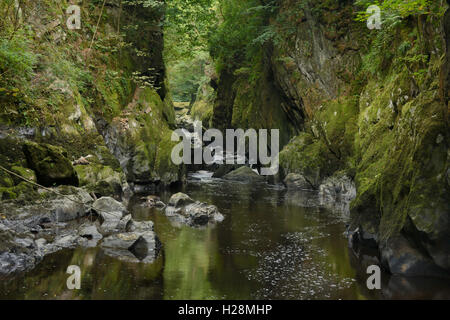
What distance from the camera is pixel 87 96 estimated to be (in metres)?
16.8

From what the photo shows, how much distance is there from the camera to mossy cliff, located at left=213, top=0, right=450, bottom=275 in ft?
23.2

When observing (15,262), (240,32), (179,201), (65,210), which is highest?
(240,32)

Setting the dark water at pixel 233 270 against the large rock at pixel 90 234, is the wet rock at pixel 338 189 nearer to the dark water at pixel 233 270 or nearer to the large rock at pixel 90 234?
the dark water at pixel 233 270

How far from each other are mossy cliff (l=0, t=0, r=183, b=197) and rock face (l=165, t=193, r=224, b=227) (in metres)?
2.38

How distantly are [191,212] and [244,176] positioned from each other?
9.95 m

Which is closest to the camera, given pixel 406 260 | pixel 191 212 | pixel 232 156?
pixel 406 260

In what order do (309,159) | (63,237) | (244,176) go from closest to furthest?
(63,237) → (309,159) → (244,176)

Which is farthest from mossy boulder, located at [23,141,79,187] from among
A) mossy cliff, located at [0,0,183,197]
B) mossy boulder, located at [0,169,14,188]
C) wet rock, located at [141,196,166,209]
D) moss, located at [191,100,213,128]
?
moss, located at [191,100,213,128]

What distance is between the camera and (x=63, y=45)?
1606 centimetres

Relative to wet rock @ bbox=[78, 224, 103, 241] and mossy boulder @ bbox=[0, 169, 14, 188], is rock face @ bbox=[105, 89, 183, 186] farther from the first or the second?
wet rock @ bbox=[78, 224, 103, 241]

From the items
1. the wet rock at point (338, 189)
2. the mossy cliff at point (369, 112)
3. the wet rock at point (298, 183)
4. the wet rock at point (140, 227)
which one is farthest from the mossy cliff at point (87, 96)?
the wet rock at point (338, 189)

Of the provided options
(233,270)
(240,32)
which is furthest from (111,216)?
(240,32)

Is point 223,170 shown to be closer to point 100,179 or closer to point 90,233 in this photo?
point 100,179
